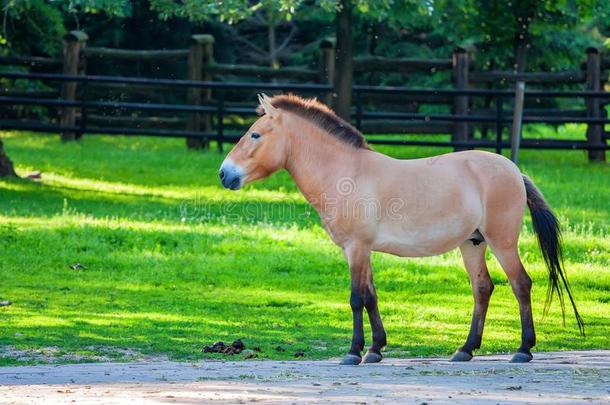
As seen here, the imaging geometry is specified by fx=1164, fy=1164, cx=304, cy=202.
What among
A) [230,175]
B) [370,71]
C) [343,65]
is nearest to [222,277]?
[230,175]

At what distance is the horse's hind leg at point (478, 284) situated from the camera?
9168 millimetres

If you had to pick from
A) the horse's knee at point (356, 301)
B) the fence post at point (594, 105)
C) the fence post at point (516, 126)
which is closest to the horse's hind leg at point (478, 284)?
the horse's knee at point (356, 301)

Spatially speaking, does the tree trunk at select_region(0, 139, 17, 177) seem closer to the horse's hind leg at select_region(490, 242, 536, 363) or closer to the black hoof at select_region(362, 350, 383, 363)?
the black hoof at select_region(362, 350, 383, 363)

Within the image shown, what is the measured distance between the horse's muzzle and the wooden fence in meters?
14.4

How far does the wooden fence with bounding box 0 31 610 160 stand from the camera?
24.2 metres

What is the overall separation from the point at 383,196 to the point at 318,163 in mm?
602

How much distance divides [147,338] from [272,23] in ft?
84.0

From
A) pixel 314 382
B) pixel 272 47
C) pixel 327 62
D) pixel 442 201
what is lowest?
pixel 314 382

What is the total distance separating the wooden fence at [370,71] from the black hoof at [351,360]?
15077 mm

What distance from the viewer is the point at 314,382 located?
723 centimetres

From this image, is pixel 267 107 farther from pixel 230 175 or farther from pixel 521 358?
pixel 521 358

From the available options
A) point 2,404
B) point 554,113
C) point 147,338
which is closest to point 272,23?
point 554,113

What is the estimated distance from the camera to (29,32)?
85.9 ft

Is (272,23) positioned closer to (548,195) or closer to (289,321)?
(548,195)
